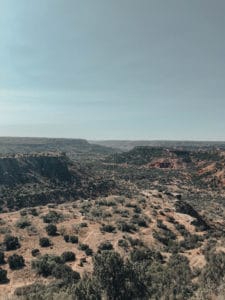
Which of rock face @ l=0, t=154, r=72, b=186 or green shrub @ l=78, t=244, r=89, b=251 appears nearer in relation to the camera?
green shrub @ l=78, t=244, r=89, b=251

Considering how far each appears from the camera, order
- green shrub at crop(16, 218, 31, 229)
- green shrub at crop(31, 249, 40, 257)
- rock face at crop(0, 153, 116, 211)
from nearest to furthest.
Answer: green shrub at crop(31, 249, 40, 257), green shrub at crop(16, 218, 31, 229), rock face at crop(0, 153, 116, 211)

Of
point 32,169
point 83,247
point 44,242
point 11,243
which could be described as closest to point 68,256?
point 83,247

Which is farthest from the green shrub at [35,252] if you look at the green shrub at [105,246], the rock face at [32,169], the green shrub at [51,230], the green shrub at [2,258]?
the rock face at [32,169]

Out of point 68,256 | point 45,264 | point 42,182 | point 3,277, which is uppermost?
point 45,264

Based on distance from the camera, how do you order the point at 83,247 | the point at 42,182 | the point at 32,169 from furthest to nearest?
the point at 32,169 < the point at 42,182 < the point at 83,247

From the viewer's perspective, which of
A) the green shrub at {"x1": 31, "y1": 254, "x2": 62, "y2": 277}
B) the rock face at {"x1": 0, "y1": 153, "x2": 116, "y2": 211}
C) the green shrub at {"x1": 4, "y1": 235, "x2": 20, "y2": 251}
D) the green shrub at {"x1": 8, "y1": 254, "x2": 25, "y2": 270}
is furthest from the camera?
the rock face at {"x1": 0, "y1": 153, "x2": 116, "y2": 211}

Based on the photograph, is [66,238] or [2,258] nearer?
[2,258]

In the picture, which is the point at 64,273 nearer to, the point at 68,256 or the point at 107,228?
the point at 68,256

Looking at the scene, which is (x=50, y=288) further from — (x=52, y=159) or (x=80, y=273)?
(x=52, y=159)

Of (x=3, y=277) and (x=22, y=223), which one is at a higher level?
(x=22, y=223)

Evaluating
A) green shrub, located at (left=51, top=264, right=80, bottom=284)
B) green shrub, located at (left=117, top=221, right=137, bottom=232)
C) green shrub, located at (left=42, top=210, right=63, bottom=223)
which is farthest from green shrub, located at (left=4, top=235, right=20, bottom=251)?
green shrub, located at (left=117, top=221, right=137, bottom=232)

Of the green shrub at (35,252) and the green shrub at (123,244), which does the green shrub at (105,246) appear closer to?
the green shrub at (123,244)

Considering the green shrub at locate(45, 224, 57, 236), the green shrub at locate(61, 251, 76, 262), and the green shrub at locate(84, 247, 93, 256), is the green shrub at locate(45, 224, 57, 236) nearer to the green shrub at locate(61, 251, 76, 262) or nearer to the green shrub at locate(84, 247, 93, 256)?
the green shrub at locate(84, 247, 93, 256)

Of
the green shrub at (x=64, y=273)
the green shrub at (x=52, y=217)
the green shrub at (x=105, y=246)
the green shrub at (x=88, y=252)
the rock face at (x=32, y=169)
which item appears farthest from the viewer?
the rock face at (x=32, y=169)
